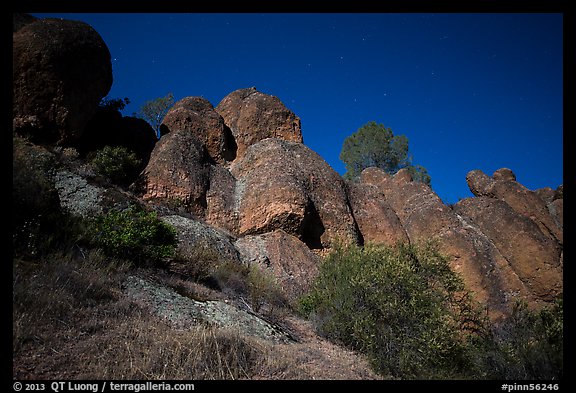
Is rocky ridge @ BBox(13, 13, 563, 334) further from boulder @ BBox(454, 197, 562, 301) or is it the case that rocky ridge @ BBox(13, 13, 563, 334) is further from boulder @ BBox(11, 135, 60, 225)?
boulder @ BBox(11, 135, 60, 225)

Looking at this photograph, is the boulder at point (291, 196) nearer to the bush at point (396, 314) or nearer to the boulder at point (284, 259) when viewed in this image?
the boulder at point (284, 259)

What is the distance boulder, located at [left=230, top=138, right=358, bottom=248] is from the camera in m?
19.5

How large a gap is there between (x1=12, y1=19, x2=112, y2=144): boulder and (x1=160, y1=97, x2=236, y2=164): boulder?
21.6ft

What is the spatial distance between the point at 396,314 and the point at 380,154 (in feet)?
115

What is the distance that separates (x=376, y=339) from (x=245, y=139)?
2113 cm

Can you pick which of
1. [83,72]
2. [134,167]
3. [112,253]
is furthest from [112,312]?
[83,72]

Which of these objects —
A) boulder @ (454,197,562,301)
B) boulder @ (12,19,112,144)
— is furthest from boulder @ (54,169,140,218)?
boulder @ (454,197,562,301)

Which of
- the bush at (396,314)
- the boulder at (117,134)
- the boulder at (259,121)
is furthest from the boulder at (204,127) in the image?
the bush at (396,314)

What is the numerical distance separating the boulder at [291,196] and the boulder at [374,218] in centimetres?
154

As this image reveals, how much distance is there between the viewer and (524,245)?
837 inches

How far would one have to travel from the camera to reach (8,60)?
14.6 ft

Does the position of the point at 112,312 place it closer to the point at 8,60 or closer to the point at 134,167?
the point at 8,60
